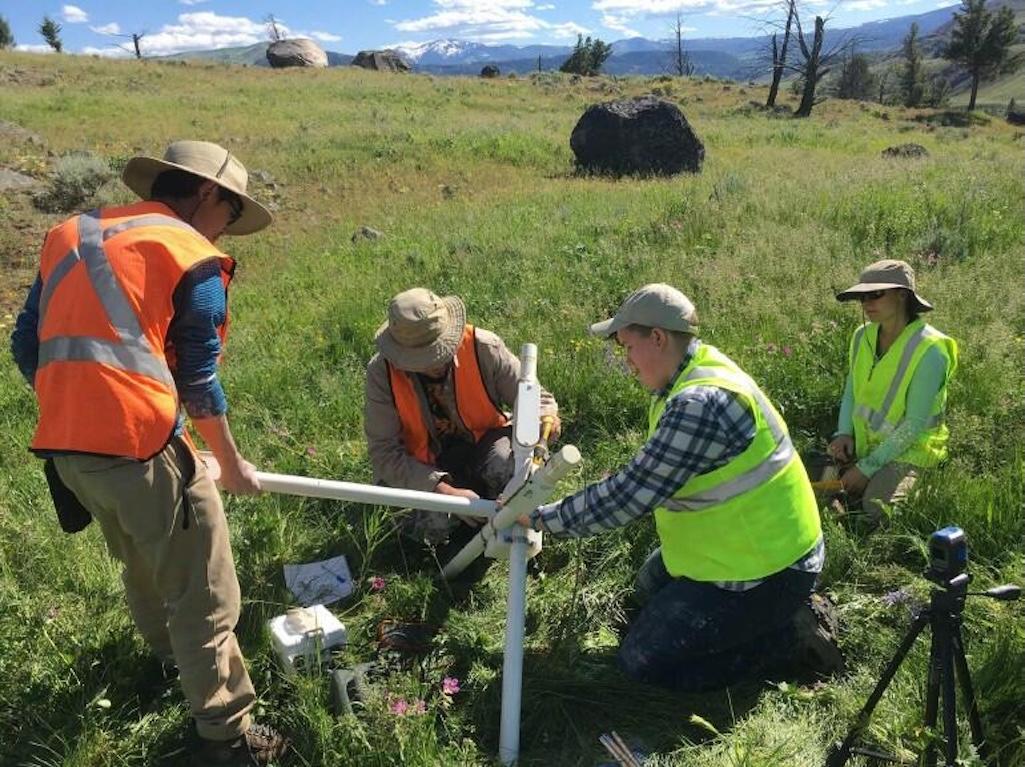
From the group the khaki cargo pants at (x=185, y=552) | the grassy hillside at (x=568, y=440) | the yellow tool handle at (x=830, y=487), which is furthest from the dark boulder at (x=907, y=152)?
the khaki cargo pants at (x=185, y=552)

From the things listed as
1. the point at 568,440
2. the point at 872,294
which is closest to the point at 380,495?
the point at 568,440

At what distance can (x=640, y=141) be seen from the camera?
16.5 m

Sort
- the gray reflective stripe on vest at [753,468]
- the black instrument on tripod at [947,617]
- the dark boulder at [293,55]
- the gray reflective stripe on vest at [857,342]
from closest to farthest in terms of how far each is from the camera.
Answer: the black instrument on tripod at [947,617], the gray reflective stripe on vest at [753,468], the gray reflective stripe on vest at [857,342], the dark boulder at [293,55]

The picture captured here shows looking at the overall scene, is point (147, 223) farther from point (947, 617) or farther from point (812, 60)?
point (812, 60)

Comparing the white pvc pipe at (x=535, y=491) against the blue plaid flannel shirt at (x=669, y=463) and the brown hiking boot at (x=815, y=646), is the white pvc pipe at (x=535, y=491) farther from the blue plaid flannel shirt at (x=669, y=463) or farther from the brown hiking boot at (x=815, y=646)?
the brown hiking boot at (x=815, y=646)

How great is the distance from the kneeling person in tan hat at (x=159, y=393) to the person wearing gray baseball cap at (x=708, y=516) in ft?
3.96

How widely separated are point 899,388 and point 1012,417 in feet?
3.01

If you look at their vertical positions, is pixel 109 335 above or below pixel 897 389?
above

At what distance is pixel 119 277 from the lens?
6.96 ft

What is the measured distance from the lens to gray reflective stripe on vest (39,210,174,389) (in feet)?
6.95

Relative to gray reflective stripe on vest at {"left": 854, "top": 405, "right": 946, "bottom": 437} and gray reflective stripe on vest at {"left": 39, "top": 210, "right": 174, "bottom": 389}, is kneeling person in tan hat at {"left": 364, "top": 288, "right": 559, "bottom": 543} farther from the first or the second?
gray reflective stripe on vest at {"left": 854, "top": 405, "right": 946, "bottom": 437}

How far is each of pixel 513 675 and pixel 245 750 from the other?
3.34ft

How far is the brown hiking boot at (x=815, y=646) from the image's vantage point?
9.21 feet

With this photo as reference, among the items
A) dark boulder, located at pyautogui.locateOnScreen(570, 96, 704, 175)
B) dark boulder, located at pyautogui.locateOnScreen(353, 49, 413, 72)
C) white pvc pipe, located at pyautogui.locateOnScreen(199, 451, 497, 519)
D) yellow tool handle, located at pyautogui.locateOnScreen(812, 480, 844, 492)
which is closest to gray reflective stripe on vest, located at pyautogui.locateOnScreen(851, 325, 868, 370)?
yellow tool handle, located at pyautogui.locateOnScreen(812, 480, 844, 492)
